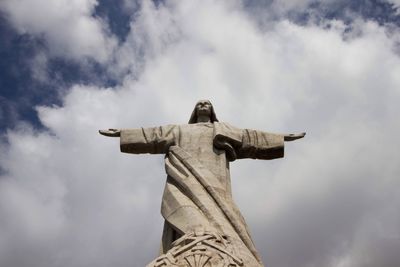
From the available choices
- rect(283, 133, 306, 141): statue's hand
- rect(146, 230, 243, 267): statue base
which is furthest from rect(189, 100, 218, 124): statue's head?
rect(146, 230, 243, 267): statue base

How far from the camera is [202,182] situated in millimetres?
11297

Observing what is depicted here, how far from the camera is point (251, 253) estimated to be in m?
10.4

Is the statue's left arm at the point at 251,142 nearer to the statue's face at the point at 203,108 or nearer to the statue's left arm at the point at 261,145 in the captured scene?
the statue's left arm at the point at 261,145

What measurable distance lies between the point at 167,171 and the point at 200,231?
223 centimetres

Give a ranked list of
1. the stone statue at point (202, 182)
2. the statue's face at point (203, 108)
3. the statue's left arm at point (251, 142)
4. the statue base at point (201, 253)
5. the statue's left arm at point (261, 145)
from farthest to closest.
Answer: the statue's face at point (203, 108) < the statue's left arm at point (261, 145) < the statue's left arm at point (251, 142) < the stone statue at point (202, 182) < the statue base at point (201, 253)

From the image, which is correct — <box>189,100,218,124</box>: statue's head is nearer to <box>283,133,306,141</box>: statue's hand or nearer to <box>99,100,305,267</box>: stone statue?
<box>99,100,305,267</box>: stone statue

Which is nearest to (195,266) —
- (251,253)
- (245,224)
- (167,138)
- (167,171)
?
(251,253)

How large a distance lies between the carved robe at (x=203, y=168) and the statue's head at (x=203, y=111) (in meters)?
0.70

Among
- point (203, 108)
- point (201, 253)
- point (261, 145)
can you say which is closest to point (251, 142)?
point (261, 145)

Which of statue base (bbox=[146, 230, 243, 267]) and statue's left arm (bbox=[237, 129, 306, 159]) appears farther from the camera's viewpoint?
statue's left arm (bbox=[237, 129, 306, 159])

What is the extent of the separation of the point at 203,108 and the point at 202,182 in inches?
111

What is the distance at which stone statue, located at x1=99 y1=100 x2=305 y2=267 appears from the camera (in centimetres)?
955

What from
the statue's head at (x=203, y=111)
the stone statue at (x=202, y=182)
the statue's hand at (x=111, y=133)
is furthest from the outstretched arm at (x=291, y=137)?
the statue's hand at (x=111, y=133)

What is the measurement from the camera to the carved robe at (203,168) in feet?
34.7
